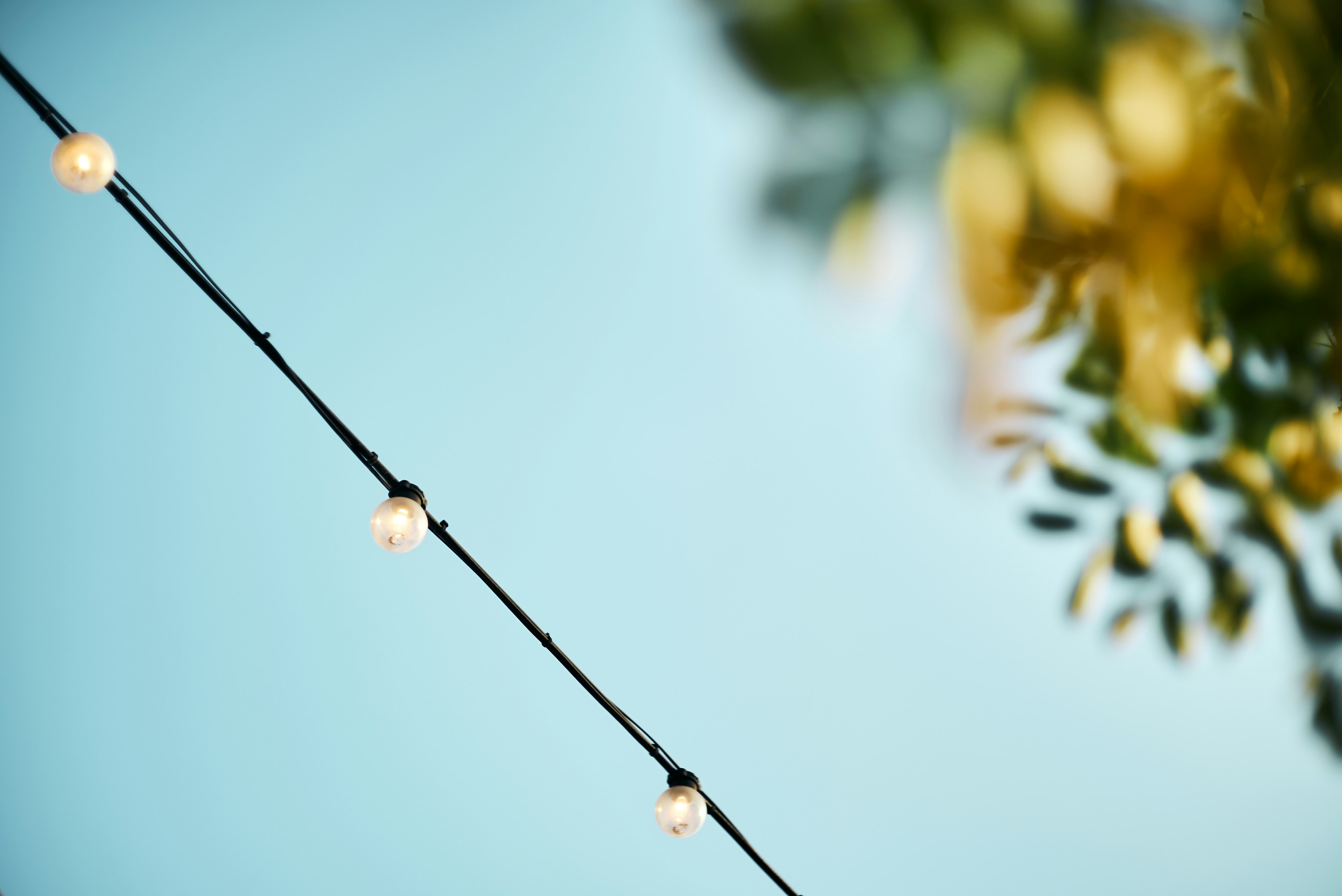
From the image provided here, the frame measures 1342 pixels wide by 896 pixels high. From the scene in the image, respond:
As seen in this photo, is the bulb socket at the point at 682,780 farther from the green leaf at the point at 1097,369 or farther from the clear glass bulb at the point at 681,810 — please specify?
the green leaf at the point at 1097,369

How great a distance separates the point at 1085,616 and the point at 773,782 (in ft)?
11.5

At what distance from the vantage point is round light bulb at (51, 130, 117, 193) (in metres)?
→ 1.73

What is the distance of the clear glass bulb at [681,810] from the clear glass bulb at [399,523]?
2.97 ft

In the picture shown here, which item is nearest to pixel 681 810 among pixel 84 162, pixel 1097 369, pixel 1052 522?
pixel 1052 522

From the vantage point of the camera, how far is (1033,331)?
97cm

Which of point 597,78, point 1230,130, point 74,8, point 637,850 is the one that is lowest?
point 1230,130

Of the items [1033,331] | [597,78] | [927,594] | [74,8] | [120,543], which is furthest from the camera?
[120,543]

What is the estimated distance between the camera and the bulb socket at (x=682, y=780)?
221 cm

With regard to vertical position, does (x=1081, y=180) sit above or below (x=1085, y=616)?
above

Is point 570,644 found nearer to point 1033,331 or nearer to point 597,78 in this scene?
point 597,78

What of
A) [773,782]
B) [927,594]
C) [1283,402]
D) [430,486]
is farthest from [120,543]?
[1283,402]

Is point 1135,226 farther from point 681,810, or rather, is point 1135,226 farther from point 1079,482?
point 681,810

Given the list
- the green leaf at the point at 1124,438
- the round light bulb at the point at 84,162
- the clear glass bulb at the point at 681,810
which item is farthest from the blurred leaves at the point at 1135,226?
the round light bulb at the point at 84,162

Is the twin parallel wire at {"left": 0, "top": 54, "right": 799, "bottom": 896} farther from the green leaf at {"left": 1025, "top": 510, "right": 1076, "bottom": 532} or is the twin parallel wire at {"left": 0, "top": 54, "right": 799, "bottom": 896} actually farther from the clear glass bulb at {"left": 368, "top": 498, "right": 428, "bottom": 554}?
the green leaf at {"left": 1025, "top": 510, "right": 1076, "bottom": 532}
